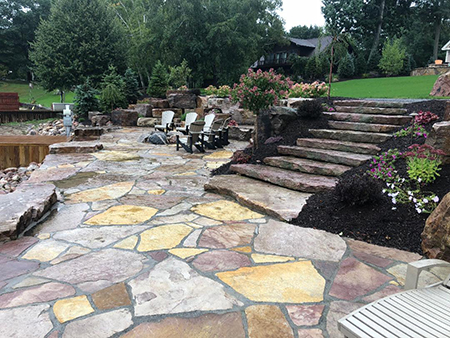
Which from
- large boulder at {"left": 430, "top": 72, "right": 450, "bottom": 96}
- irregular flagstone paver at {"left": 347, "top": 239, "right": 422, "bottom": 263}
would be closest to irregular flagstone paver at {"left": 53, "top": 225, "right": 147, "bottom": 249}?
irregular flagstone paver at {"left": 347, "top": 239, "right": 422, "bottom": 263}

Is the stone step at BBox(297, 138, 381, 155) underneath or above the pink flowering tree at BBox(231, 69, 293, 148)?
underneath

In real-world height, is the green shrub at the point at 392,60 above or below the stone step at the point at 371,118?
above

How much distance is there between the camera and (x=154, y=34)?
2100 centimetres

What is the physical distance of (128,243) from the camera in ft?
9.55

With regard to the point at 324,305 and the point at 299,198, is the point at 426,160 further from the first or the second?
the point at 324,305

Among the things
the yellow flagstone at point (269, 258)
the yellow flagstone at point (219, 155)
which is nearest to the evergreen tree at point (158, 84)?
the yellow flagstone at point (219, 155)

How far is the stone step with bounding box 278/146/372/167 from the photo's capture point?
4.53 metres

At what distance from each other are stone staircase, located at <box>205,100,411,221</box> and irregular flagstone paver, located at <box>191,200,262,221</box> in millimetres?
130

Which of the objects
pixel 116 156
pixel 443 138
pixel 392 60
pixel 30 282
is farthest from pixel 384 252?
pixel 392 60

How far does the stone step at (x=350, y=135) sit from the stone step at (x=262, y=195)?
1732mm

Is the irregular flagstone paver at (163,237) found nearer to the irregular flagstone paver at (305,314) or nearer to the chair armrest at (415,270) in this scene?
the irregular flagstone paver at (305,314)

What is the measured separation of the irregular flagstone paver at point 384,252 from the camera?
2.62 meters

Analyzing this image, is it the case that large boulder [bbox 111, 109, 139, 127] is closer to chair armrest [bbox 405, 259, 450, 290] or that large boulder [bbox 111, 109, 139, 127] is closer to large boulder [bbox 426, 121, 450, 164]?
large boulder [bbox 426, 121, 450, 164]

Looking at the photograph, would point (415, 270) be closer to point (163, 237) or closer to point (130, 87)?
point (163, 237)
